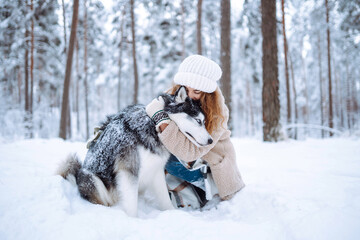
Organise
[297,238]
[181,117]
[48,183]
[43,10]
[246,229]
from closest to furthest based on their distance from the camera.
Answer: [297,238]
[246,229]
[48,183]
[181,117]
[43,10]

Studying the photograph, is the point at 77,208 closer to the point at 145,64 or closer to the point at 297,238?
the point at 297,238

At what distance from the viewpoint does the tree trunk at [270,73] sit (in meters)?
5.42

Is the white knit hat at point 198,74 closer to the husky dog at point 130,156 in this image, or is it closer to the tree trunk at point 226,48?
the husky dog at point 130,156

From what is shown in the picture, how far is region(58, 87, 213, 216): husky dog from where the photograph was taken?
5.88 ft

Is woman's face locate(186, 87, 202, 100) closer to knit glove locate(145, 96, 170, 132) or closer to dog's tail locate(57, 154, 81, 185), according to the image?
knit glove locate(145, 96, 170, 132)

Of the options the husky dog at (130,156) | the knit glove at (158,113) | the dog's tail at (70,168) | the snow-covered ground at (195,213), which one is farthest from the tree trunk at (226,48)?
the dog's tail at (70,168)

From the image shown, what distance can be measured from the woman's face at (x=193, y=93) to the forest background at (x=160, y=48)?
3936 millimetres

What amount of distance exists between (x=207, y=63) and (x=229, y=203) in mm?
1499

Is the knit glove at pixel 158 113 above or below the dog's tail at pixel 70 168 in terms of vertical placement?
above

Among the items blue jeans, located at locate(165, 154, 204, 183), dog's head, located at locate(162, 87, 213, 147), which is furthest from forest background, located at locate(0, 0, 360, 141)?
dog's head, located at locate(162, 87, 213, 147)

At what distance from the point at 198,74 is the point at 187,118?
1.53 ft

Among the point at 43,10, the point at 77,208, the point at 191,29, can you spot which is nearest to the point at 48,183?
the point at 77,208

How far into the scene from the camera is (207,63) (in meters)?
2.04

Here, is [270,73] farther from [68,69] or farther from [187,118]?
[68,69]
